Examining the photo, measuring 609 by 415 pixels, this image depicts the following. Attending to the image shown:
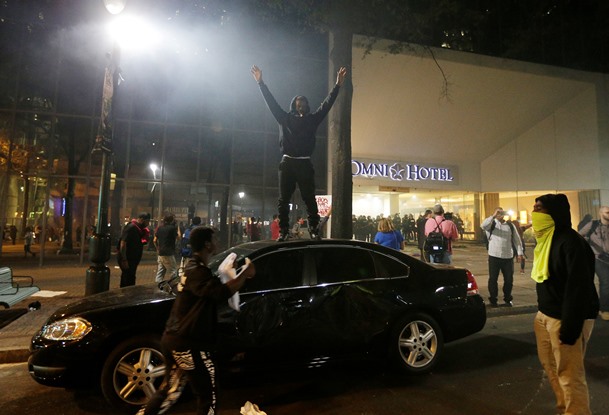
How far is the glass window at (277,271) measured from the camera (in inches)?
150

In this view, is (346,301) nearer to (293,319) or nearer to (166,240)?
(293,319)

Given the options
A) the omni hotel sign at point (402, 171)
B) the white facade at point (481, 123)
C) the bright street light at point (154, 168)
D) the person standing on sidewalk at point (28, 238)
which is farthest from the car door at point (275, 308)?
the omni hotel sign at point (402, 171)

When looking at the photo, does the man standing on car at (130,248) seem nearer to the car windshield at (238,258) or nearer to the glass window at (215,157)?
the car windshield at (238,258)

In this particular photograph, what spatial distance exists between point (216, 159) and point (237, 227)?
2637mm

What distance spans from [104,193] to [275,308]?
3954mm

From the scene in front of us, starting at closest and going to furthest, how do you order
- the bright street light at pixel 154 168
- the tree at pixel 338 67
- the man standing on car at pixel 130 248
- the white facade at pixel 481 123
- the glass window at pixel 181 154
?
1. the man standing on car at pixel 130 248
2. the tree at pixel 338 67
3. the bright street light at pixel 154 168
4. the glass window at pixel 181 154
5. the white facade at pixel 481 123

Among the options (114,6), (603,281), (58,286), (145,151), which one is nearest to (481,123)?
(603,281)

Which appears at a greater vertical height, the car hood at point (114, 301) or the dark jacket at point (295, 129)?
the dark jacket at point (295, 129)

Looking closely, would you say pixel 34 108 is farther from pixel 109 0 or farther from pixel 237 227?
pixel 109 0

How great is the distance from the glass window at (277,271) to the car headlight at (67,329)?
1396mm

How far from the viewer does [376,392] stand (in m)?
3.83

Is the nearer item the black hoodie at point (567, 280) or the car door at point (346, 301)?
the black hoodie at point (567, 280)

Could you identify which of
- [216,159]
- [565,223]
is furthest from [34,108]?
[565,223]

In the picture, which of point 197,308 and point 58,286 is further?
point 58,286
